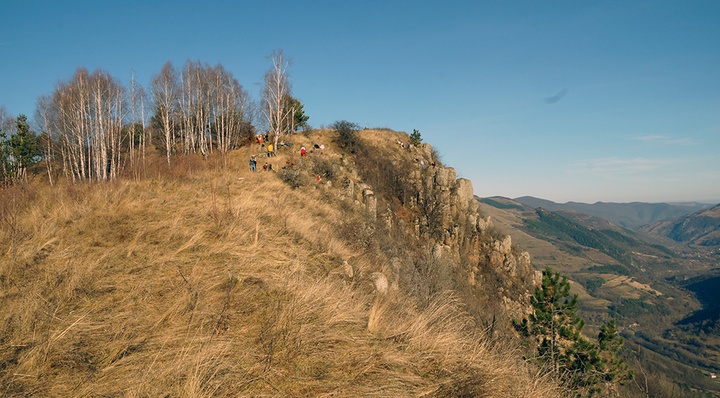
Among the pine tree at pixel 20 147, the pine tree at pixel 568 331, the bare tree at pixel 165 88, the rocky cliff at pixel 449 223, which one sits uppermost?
the bare tree at pixel 165 88

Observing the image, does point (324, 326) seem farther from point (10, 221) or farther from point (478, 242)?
point (478, 242)

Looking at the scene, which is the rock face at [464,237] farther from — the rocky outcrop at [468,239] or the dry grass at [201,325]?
the dry grass at [201,325]

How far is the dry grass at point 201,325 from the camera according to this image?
2494 millimetres

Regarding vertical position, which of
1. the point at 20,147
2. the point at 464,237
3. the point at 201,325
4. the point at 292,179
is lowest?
the point at 464,237

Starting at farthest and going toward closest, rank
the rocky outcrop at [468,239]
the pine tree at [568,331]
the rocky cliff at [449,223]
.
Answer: the rocky outcrop at [468,239] < the rocky cliff at [449,223] < the pine tree at [568,331]

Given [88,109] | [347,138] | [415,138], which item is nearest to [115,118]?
[88,109]

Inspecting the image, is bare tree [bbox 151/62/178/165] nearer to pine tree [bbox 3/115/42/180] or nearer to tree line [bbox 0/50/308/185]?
tree line [bbox 0/50/308/185]

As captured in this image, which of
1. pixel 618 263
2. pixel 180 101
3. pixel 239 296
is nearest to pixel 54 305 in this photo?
pixel 239 296

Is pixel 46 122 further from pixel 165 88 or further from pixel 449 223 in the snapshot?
pixel 449 223

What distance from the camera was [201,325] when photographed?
3.16m

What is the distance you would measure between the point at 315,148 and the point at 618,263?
239m

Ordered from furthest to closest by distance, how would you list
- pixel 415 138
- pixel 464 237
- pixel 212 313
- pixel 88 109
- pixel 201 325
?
1. pixel 415 138
2. pixel 464 237
3. pixel 88 109
4. pixel 212 313
5. pixel 201 325

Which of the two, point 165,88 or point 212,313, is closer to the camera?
point 212,313

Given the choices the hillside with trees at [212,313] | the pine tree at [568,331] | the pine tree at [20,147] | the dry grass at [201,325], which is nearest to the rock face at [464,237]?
the pine tree at [568,331]
